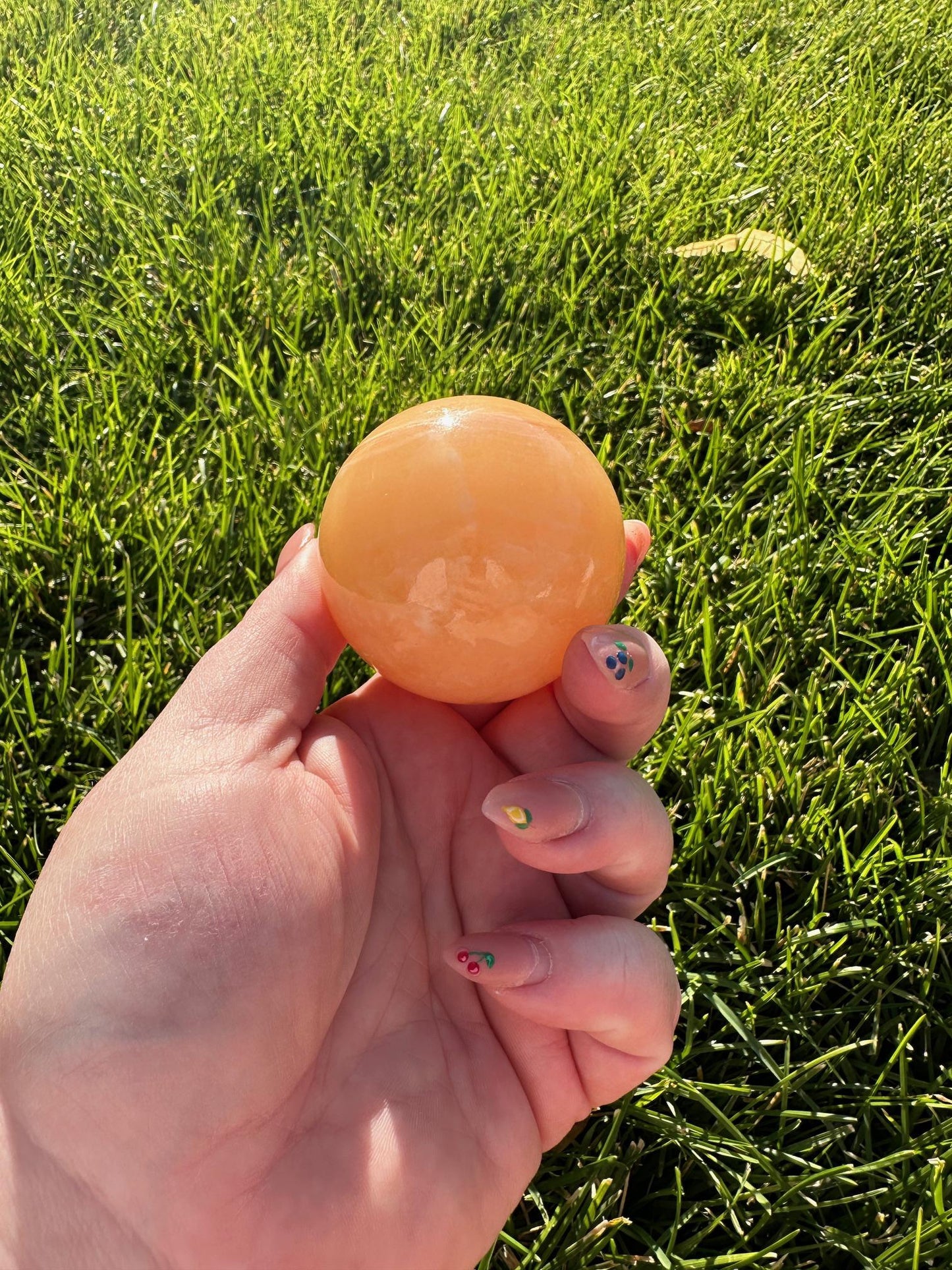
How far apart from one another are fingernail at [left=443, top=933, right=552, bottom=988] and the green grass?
0.37 meters

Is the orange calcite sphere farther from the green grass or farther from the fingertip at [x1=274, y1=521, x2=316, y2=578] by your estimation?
the green grass

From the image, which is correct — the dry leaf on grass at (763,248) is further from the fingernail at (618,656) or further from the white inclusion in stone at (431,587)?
the white inclusion in stone at (431,587)

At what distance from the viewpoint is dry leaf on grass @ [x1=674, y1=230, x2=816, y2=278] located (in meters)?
2.78

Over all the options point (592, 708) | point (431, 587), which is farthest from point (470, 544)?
point (592, 708)

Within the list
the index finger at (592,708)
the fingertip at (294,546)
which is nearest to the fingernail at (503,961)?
the index finger at (592,708)

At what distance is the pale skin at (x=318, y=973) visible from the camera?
1.26 metres

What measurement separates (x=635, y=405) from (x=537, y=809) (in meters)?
1.40

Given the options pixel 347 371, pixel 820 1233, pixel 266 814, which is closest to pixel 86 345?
pixel 347 371

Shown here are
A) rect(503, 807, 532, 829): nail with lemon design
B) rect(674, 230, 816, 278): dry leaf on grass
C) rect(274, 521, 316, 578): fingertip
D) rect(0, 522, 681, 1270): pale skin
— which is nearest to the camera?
rect(0, 522, 681, 1270): pale skin

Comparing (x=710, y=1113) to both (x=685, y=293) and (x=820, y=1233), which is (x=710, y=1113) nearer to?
(x=820, y=1233)

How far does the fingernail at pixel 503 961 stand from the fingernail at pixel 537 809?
127 millimetres

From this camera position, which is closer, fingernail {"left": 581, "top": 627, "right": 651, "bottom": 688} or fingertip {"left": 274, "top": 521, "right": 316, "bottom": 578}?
fingernail {"left": 581, "top": 627, "right": 651, "bottom": 688}

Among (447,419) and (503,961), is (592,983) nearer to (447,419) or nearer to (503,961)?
(503,961)

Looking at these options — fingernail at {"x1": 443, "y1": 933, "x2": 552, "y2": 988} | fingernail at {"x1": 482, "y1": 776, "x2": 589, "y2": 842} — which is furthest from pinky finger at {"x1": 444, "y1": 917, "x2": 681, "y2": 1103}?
fingernail at {"x1": 482, "y1": 776, "x2": 589, "y2": 842}
